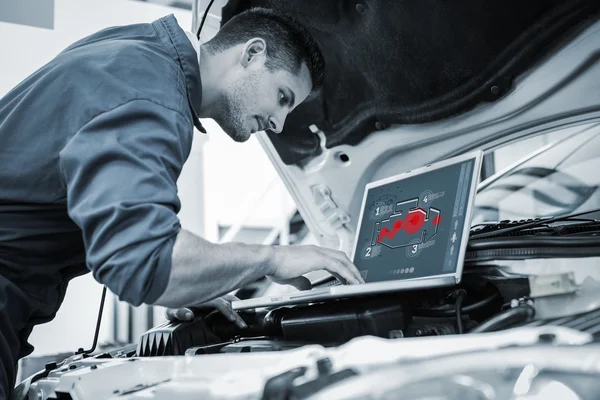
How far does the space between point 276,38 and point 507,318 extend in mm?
849

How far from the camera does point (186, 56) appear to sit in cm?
121

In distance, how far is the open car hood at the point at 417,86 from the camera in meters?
1.41

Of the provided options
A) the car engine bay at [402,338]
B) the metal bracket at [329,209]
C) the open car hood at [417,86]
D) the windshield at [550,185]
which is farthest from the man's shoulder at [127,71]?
the windshield at [550,185]

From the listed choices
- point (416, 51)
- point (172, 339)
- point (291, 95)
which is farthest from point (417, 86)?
point (172, 339)

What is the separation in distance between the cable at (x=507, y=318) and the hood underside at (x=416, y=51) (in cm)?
74

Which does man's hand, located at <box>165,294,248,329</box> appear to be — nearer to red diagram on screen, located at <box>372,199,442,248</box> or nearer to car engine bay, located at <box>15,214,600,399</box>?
car engine bay, located at <box>15,214,600,399</box>

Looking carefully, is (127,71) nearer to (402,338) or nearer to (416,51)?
(402,338)

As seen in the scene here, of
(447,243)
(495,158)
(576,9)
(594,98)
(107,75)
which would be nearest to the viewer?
(107,75)

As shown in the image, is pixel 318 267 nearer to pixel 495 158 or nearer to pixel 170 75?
pixel 170 75

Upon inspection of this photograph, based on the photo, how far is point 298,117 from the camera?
1906 millimetres

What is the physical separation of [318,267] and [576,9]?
824mm

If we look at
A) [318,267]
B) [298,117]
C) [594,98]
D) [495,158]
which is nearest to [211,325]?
[318,267]

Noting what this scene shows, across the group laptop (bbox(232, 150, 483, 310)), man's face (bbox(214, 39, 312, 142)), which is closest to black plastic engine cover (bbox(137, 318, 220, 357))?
laptop (bbox(232, 150, 483, 310))

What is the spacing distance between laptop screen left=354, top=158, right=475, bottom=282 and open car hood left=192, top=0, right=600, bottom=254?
0.31 m
